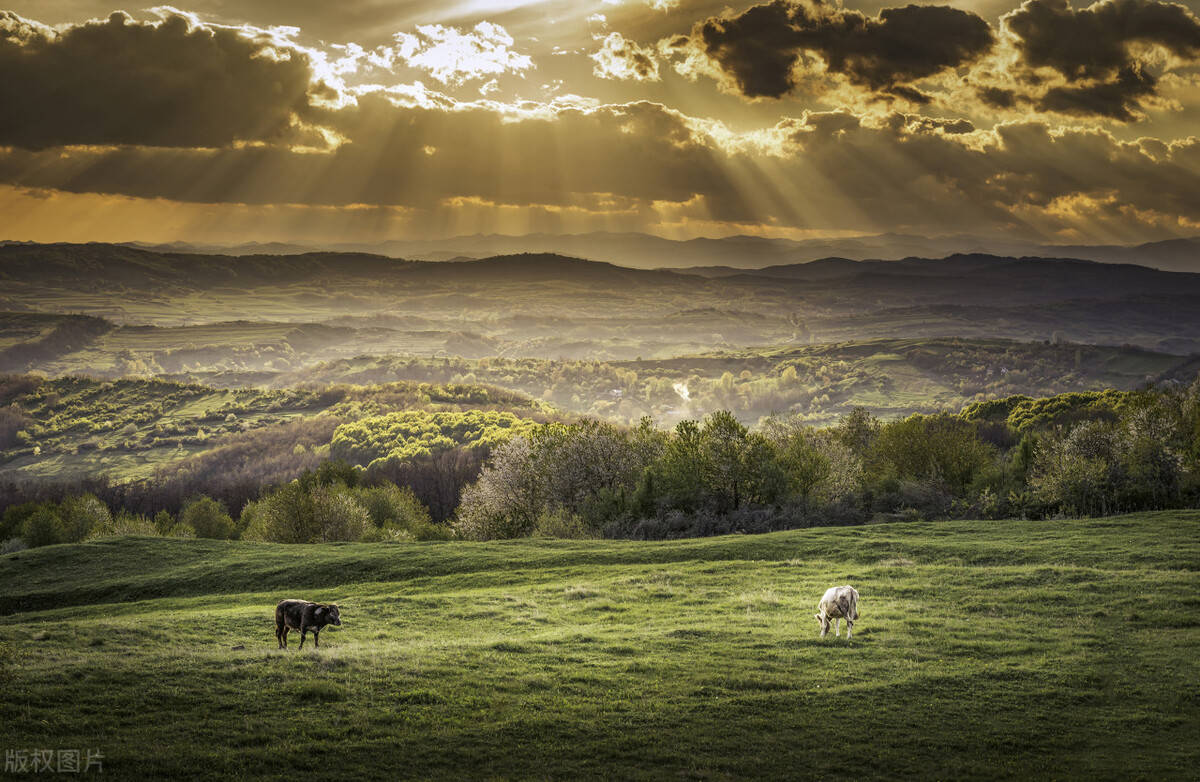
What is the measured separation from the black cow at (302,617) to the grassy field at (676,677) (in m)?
0.86

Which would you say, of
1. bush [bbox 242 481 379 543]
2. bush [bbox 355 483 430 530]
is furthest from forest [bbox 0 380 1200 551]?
bush [bbox 355 483 430 530]

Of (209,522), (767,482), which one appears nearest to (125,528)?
(209,522)

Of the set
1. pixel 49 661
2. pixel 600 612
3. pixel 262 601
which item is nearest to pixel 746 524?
pixel 600 612

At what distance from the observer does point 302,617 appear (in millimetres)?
26156

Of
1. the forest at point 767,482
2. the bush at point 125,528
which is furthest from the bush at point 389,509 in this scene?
the bush at point 125,528

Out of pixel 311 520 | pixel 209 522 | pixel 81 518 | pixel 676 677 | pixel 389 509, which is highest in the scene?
pixel 676 677

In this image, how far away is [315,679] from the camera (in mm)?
21672

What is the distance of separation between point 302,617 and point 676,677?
12.9 meters

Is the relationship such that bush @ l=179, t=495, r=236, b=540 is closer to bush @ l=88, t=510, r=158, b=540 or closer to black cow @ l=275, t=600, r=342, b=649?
bush @ l=88, t=510, r=158, b=540

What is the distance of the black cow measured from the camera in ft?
85.3

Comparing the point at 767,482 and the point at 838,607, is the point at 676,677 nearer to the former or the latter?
the point at 838,607

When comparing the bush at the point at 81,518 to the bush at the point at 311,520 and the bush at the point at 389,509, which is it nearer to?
the bush at the point at 311,520

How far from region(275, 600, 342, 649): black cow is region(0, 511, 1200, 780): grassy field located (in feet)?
2.81

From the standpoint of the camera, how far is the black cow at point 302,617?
2598cm
